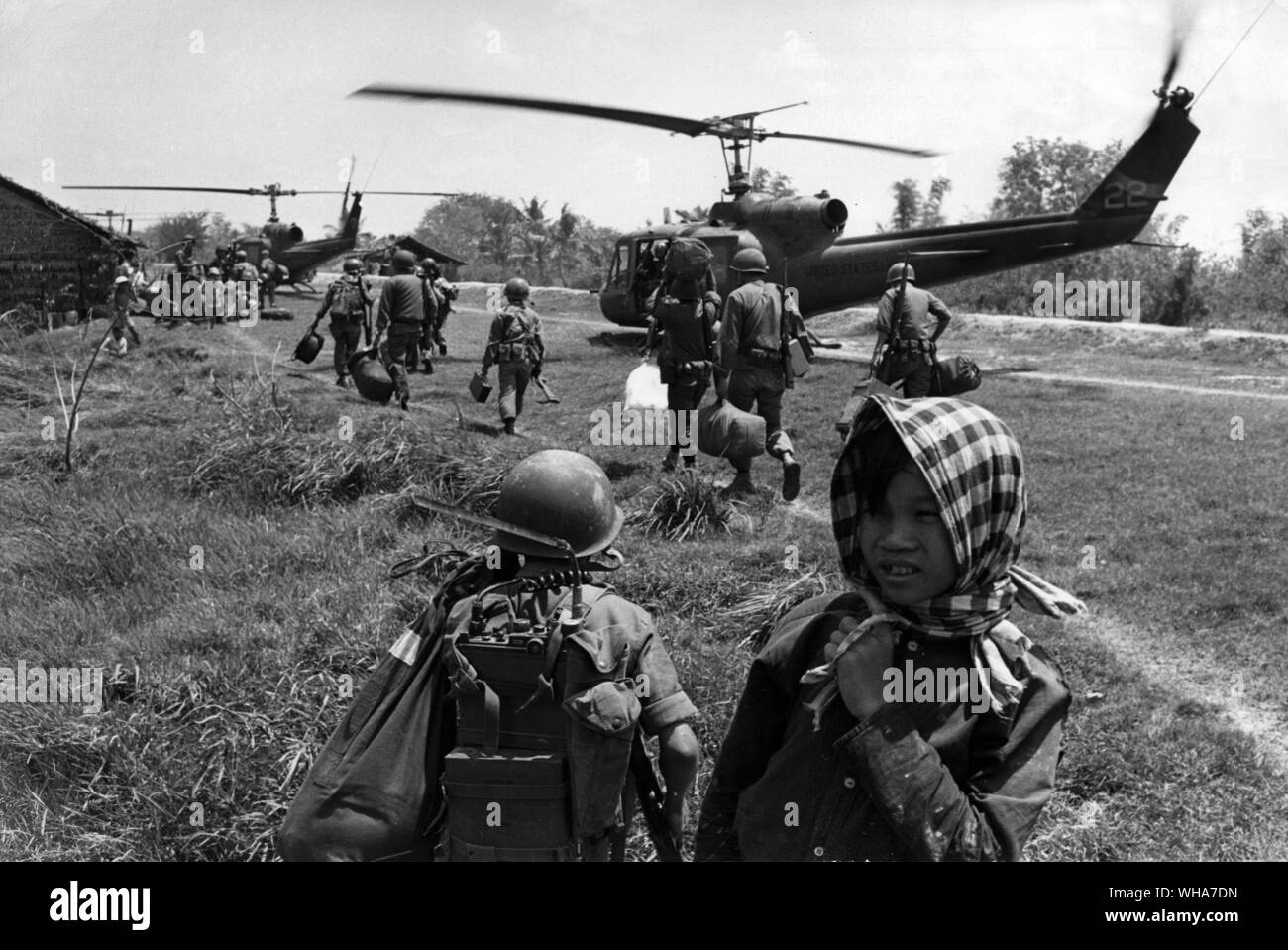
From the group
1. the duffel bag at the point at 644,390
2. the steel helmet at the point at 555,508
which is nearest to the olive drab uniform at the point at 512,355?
the duffel bag at the point at 644,390

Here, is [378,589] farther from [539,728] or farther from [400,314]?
[400,314]

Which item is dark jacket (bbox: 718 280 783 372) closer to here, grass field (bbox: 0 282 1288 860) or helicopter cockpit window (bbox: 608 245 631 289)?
grass field (bbox: 0 282 1288 860)

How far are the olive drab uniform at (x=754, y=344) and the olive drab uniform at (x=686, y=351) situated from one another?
0.61 meters

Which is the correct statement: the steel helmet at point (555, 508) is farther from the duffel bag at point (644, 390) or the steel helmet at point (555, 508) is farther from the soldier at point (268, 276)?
the soldier at point (268, 276)

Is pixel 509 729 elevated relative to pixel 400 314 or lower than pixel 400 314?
lower

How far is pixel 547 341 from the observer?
20719 mm

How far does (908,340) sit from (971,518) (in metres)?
8.01

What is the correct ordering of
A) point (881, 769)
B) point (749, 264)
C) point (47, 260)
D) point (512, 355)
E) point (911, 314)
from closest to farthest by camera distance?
point (881, 769)
point (749, 264)
point (911, 314)
point (512, 355)
point (47, 260)

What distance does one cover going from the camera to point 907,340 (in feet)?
30.9

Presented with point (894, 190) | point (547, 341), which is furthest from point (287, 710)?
point (894, 190)

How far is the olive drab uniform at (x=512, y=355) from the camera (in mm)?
10836

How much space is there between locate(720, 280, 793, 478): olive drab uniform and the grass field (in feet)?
2.58

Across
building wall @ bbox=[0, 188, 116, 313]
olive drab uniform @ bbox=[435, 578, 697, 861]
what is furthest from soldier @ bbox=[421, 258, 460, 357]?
olive drab uniform @ bbox=[435, 578, 697, 861]

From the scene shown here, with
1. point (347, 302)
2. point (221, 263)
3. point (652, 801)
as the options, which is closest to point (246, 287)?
point (221, 263)
